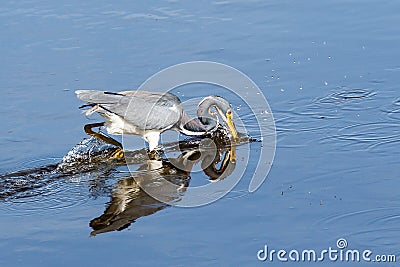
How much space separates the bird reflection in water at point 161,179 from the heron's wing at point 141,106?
0.39m

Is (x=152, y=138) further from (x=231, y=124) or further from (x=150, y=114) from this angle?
(x=231, y=124)

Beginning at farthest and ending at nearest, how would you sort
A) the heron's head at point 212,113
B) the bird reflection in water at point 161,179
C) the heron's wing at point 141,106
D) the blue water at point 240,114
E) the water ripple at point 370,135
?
the heron's head at point 212,113 < the heron's wing at point 141,106 < the water ripple at point 370,135 < the bird reflection in water at point 161,179 < the blue water at point 240,114

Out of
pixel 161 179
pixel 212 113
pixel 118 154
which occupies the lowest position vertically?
pixel 161 179

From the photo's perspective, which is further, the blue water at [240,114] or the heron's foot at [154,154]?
the heron's foot at [154,154]

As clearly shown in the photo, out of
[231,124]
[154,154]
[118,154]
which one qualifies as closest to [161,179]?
[154,154]

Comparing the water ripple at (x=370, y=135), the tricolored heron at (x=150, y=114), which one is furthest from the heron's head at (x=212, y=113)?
the water ripple at (x=370, y=135)

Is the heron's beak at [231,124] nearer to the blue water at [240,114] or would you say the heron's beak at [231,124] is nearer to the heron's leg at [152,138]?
the blue water at [240,114]

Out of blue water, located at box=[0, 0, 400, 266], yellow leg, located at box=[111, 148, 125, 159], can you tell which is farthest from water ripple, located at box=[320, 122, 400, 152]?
yellow leg, located at box=[111, 148, 125, 159]

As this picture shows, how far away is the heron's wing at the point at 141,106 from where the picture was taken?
27.9 ft

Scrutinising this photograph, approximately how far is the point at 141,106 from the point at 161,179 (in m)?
0.92

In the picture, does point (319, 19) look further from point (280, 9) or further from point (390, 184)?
point (390, 184)

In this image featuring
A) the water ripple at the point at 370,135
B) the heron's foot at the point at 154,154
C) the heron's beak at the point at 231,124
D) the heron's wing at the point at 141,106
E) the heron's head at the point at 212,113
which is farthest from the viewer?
the heron's head at the point at 212,113

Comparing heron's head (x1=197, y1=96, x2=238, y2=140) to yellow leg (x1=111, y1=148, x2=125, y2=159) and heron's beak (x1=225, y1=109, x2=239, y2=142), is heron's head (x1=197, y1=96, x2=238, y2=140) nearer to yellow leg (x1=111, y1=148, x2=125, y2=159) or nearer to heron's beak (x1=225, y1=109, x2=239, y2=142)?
heron's beak (x1=225, y1=109, x2=239, y2=142)

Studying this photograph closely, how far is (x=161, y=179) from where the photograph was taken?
26.4 feet
